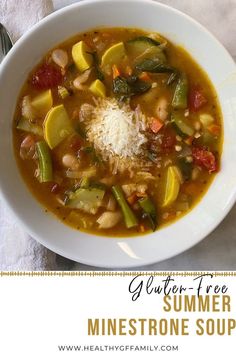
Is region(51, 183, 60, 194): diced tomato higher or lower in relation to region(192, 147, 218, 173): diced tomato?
lower

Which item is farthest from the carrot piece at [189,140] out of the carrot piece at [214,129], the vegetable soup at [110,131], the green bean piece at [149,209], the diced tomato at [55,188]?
the diced tomato at [55,188]

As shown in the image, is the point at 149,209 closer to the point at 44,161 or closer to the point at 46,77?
the point at 44,161

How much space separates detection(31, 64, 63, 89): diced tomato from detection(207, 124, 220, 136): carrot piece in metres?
0.85

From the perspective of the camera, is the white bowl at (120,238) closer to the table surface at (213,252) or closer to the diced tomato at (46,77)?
the diced tomato at (46,77)

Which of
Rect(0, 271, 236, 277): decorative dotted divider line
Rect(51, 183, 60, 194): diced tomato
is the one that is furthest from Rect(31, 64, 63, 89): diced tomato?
Rect(0, 271, 236, 277): decorative dotted divider line

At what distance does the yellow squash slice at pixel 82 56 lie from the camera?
10.0ft

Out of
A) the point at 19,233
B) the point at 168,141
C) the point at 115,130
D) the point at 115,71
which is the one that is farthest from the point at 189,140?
the point at 19,233

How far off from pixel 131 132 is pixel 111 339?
1074 mm

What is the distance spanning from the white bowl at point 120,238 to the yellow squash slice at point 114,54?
12cm

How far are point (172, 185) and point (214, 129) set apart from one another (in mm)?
388

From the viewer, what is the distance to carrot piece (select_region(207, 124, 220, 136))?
3137 mm

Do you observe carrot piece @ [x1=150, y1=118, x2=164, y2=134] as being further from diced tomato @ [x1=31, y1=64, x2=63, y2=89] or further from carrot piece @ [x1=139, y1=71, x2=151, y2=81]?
diced tomato @ [x1=31, y1=64, x2=63, y2=89]

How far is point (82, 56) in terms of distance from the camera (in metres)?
3.04

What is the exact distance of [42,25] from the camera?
117 inches
